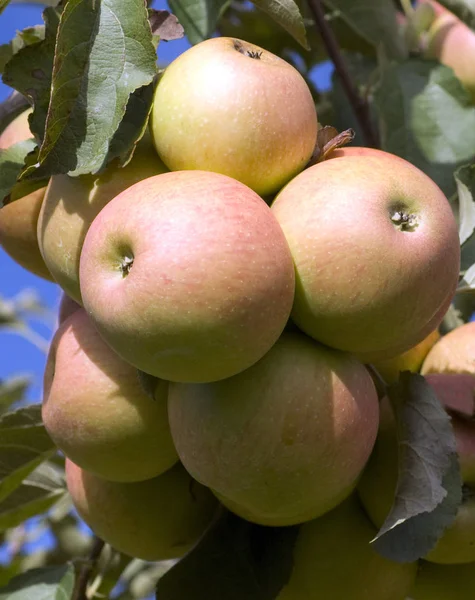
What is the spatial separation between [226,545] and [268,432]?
314 millimetres

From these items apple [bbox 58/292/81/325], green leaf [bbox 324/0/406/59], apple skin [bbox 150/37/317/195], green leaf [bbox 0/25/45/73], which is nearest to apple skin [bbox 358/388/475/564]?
apple skin [bbox 150/37/317/195]

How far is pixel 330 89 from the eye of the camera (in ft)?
6.97

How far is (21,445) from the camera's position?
1.49 metres

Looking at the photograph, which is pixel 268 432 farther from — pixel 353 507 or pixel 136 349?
pixel 353 507

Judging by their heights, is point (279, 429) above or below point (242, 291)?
below

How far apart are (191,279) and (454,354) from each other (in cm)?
57

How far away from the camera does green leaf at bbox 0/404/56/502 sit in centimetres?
145

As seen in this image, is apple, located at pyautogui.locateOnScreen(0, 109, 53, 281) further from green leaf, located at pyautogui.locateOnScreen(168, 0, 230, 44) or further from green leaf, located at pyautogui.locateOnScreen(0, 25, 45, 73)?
green leaf, located at pyautogui.locateOnScreen(168, 0, 230, 44)

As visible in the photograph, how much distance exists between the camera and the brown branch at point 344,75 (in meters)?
1.74

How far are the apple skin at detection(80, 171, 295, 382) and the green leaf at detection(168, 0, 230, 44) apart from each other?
65cm

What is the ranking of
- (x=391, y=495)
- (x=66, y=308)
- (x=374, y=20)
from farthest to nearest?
(x=374, y=20), (x=66, y=308), (x=391, y=495)

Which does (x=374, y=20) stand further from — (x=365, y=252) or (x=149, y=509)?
(x=149, y=509)

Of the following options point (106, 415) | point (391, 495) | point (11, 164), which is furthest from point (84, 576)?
point (11, 164)

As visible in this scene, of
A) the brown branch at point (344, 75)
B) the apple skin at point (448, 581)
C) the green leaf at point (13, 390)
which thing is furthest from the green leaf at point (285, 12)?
the green leaf at point (13, 390)
